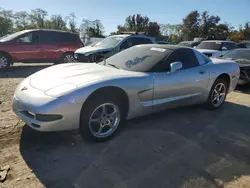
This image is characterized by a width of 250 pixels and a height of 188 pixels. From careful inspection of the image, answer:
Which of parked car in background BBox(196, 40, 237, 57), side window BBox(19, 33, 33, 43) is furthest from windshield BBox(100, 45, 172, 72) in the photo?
parked car in background BBox(196, 40, 237, 57)

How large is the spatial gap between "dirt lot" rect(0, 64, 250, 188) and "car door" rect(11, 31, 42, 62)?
6089 millimetres

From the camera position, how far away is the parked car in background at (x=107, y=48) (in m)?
9.27

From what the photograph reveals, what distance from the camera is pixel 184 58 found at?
4.50 meters

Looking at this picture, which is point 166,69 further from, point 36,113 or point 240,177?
point 36,113

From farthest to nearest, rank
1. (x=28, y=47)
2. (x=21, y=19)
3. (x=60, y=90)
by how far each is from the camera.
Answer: (x=21, y=19), (x=28, y=47), (x=60, y=90)

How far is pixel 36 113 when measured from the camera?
287 cm

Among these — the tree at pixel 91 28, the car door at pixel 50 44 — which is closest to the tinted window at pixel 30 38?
the car door at pixel 50 44

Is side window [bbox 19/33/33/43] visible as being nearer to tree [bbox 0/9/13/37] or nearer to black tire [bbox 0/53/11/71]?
black tire [bbox 0/53/11/71]

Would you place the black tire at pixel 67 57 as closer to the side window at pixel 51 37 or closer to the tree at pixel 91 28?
the side window at pixel 51 37

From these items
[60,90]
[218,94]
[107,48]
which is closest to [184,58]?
[218,94]

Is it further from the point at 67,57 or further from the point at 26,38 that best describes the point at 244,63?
the point at 26,38

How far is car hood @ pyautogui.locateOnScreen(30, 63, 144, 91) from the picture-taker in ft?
10.5

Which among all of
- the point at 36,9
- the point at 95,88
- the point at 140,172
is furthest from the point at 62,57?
the point at 36,9

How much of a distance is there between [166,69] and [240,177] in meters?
1.99
